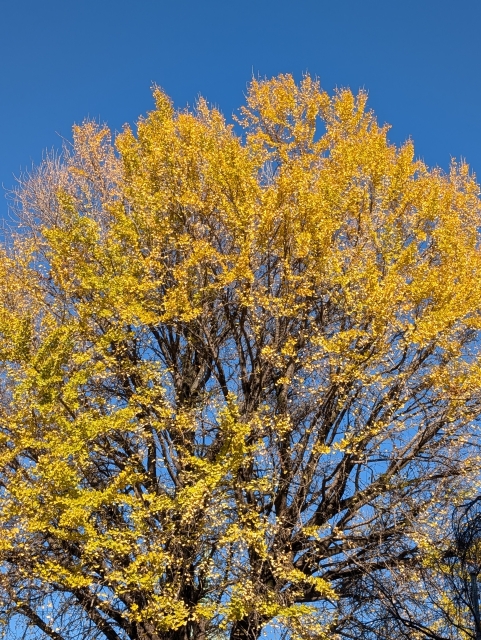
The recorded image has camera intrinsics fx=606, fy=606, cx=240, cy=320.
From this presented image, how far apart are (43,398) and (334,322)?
4.28 m

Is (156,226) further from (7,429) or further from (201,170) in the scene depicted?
(7,429)

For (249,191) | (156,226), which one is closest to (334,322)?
(249,191)

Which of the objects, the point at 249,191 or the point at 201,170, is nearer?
the point at 249,191

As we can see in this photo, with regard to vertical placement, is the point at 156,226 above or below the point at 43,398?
above

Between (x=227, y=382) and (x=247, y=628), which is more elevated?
(x=227, y=382)

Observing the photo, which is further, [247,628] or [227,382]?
[227,382]

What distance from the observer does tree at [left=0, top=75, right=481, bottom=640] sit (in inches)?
263

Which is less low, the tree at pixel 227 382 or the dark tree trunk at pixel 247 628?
the tree at pixel 227 382

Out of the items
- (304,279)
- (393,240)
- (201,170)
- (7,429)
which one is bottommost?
(7,429)

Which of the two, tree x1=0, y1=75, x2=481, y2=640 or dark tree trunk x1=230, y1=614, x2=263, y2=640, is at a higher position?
tree x1=0, y1=75, x2=481, y2=640

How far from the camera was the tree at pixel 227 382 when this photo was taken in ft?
21.9

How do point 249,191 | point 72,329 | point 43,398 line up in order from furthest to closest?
1. point 249,191
2. point 72,329
3. point 43,398

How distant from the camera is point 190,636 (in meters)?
7.68

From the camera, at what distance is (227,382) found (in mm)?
8977
